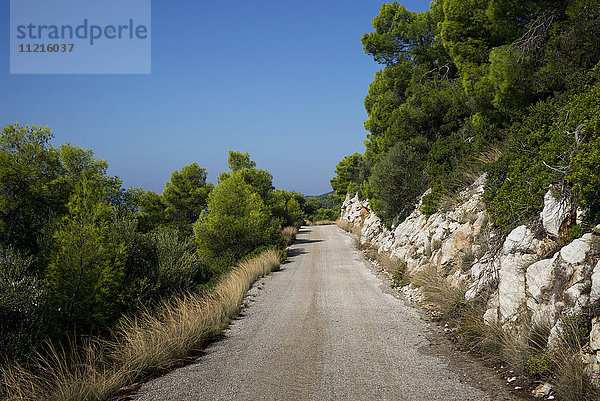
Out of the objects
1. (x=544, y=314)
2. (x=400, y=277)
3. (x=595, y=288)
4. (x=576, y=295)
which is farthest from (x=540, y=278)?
(x=400, y=277)

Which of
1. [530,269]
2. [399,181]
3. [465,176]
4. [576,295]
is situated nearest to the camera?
[576,295]

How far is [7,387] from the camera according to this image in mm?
5316

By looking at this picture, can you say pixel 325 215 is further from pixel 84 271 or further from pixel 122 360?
pixel 122 360

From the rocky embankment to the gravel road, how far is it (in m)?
1.24

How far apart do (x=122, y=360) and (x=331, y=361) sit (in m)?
4.05

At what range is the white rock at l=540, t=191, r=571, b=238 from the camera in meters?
6.07

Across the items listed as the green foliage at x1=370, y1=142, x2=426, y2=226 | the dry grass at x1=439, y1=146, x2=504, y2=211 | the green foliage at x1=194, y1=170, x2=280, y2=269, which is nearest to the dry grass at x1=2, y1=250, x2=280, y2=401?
the dry grass at x1=439, y1=146, x2=504, y2=211

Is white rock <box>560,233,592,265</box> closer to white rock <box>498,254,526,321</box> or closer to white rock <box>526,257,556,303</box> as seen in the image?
white rock <box>526,257,556,303</box>

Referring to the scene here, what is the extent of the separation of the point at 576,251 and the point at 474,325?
2385mm

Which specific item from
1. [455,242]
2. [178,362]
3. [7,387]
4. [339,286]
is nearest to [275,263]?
[339,286]

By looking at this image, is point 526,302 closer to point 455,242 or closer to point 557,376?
point 557,376

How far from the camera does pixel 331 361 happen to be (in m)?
6.18

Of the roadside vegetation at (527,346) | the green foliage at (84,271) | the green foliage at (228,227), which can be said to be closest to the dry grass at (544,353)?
the roadside vegetation at (527,346)

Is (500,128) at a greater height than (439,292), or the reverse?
(500,128)
